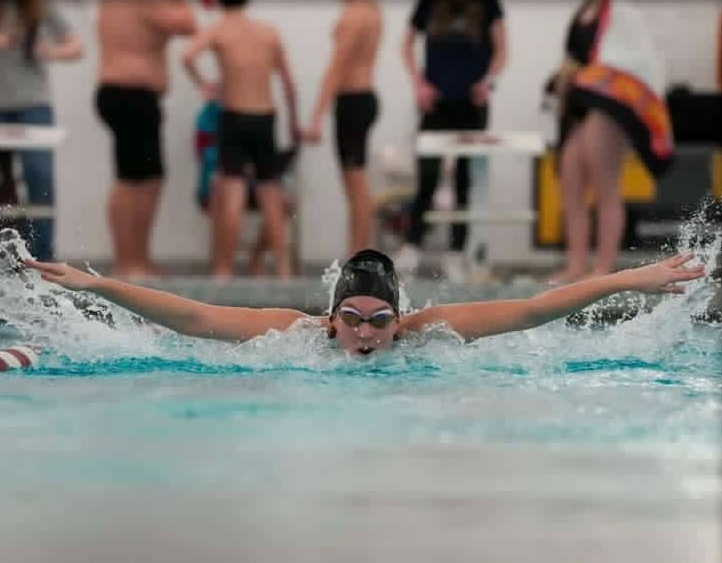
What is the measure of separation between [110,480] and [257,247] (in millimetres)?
5913

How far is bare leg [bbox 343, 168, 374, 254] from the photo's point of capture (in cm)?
712

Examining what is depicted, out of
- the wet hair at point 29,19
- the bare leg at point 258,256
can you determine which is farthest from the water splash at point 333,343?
the bare leg at point 258,256

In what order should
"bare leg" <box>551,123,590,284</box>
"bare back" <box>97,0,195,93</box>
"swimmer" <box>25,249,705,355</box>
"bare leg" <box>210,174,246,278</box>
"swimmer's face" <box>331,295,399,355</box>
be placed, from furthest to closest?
"bare leg" <box>210,174,246,278</box>
"bare back" <box>97,0,195,93</box>
"bare leg" <box>551,123,590,284</box>
"swimmer's face" <box>331,295,399,355</box>
"swimmer" <box>25,249,705,355</box>

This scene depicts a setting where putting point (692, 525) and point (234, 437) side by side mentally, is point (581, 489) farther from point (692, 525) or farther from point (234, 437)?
point (234, 437)

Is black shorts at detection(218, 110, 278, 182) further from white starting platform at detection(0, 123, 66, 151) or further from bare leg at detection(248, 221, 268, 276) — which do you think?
bare leg at detection(248, 221, 268, 276)

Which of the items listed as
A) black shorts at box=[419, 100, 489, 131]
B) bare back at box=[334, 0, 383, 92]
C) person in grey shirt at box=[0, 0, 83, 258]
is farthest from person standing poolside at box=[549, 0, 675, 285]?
person in grey shirt at box=[0, 0, 83, 258]

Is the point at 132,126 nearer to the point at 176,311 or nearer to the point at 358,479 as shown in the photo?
the point at 176,311

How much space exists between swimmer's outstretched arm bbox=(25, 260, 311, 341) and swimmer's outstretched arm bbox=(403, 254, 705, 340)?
16.1 inches

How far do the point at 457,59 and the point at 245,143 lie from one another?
1.14 m

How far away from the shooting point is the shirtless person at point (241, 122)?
7.02 m

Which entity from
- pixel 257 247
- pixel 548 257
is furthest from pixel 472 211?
pixel 548 257

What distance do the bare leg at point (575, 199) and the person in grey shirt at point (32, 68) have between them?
2.31 metres

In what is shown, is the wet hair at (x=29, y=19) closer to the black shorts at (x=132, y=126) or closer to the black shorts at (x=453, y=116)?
the black shorts at (x=132, y=126)

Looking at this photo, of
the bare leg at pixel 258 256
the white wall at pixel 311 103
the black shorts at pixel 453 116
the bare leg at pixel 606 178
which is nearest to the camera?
the bare leg at pixel 606 178
